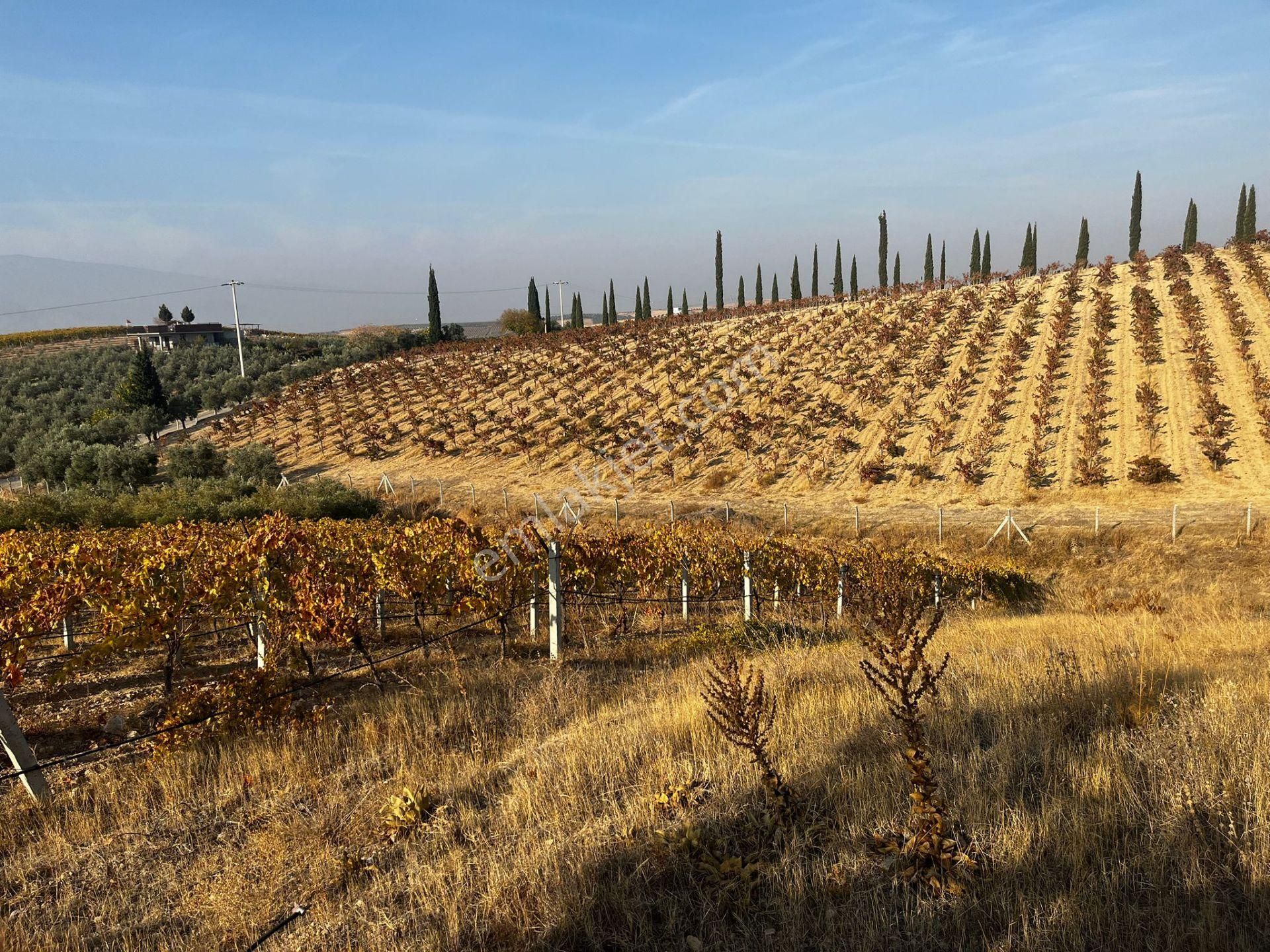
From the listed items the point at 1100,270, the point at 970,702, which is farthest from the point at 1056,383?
the point at 970,702

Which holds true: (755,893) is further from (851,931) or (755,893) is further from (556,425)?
(556,425)

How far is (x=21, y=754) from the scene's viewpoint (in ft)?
17.7

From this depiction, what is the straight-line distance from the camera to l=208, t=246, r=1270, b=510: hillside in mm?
26609

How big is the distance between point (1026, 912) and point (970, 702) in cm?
273

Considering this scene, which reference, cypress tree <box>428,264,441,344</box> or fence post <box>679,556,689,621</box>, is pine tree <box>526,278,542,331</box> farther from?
fence post <box>679,556,689,621</box>

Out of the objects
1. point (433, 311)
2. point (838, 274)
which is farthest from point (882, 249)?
point (433, 311)

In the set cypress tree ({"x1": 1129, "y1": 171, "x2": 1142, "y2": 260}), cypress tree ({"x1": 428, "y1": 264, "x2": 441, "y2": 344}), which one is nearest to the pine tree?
cypress tree ({"x1": 428, "y1": 264, "x2": 441, "y2": 344})

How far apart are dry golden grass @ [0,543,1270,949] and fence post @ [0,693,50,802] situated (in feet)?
0.48

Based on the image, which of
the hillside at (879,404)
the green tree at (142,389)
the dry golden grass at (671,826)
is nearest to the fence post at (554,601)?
the dry golden grass at (671,826)

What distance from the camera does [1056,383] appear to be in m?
32.5

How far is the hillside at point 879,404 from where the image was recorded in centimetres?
2661

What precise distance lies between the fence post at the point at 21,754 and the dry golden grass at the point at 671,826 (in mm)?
145

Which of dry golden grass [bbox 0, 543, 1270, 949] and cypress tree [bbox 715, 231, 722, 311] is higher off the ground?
cypress tree [bbox 715, 231, 722, 311]

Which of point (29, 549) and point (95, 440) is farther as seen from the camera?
point (95, 440)
